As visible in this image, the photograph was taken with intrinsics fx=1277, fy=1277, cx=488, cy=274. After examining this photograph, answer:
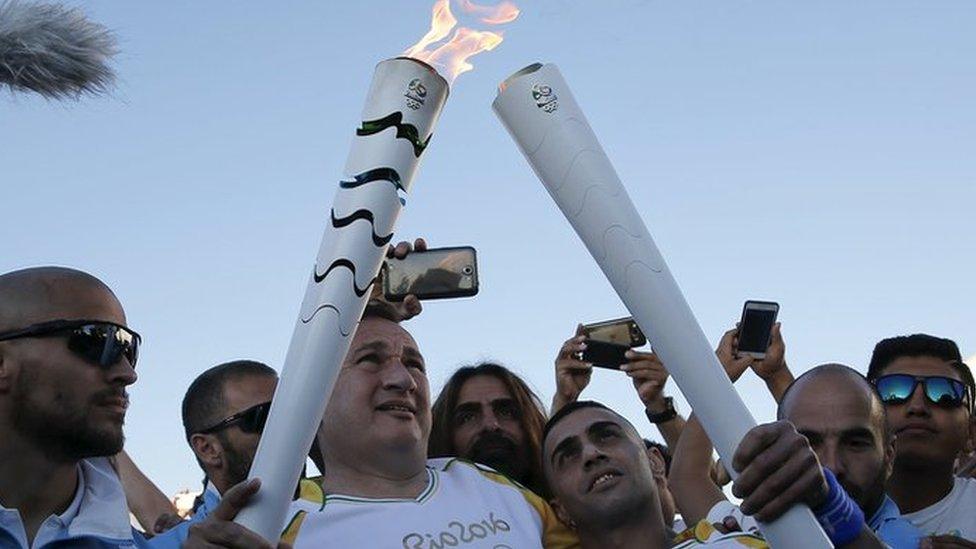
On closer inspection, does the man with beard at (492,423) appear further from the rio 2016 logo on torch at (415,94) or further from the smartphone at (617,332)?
the rio 2016 logo on torch at (415,94)

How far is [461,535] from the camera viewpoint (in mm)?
3488

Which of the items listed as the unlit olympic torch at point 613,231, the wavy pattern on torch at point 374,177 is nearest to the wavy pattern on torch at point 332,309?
the wavy pattern on torch at point 374,177

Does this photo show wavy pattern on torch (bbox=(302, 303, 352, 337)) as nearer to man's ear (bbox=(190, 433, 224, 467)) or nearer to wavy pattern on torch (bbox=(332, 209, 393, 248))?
wavy pattern on torch (bbox=(332, 209, 393, 248))

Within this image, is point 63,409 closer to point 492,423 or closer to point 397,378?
point 397,378

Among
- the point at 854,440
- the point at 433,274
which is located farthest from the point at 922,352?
the point at 433,274

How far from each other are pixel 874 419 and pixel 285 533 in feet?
5.68

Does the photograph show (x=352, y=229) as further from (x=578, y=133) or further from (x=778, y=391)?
(x=778, y=391)

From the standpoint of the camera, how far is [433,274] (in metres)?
4.37

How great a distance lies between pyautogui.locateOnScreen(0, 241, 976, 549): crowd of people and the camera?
3.17 meters

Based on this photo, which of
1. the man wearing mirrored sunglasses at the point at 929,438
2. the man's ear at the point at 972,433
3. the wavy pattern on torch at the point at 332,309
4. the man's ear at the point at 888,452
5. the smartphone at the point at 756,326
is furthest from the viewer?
the man's ear at the point at 972,433

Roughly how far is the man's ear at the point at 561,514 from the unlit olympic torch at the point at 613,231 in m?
1.27

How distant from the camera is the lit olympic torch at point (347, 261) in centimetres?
284

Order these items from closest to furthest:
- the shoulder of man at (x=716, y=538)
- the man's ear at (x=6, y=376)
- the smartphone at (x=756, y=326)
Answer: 1. the man's ear at (x=6, y=376)
2. the shoulder of man at (x=716, y=538)
3. the smartphone at (x=756, y=326)

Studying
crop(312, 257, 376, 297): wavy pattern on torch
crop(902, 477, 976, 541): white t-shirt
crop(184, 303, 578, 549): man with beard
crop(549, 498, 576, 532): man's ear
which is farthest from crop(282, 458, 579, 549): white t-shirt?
crop(902, 477, 976, 541): white t-shirt
